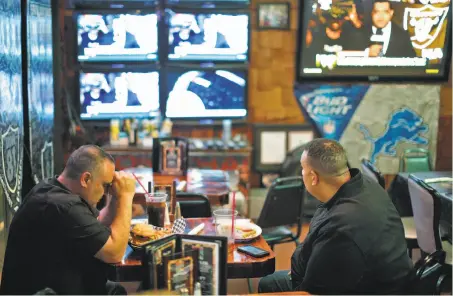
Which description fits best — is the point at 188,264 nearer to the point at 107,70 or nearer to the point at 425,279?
the point at 425,279

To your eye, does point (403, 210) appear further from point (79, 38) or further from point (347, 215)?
point (79, 38)

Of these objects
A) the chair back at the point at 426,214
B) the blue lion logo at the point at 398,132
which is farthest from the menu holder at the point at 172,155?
the blue lion logo at the point at 398,132

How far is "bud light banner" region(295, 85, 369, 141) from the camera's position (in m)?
6.20

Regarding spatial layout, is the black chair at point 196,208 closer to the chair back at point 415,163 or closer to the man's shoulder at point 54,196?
the man's shoulder at point 54,196

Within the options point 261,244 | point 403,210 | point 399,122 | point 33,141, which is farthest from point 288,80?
point 261,244

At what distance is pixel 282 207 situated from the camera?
4199 millimetres

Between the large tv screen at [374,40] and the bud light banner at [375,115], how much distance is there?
161 millimetres

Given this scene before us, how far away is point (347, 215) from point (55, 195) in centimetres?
127

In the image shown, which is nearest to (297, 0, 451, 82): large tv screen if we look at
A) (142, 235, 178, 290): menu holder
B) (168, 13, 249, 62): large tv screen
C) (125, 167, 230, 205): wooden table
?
(168, 13, 249, 62): large tv screen

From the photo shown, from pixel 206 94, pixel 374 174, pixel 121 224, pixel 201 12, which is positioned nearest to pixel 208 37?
pixel 201 12

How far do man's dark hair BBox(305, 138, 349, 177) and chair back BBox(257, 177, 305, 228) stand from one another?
140 centimetres

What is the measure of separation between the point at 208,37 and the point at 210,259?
13.3ft

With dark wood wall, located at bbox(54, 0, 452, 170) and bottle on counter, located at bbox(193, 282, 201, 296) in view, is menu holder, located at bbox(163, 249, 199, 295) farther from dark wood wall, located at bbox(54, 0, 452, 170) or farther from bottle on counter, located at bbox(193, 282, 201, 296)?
dark wood wall, located at bbox(54, 0, 452, 170)

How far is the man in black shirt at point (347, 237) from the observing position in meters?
2.36
